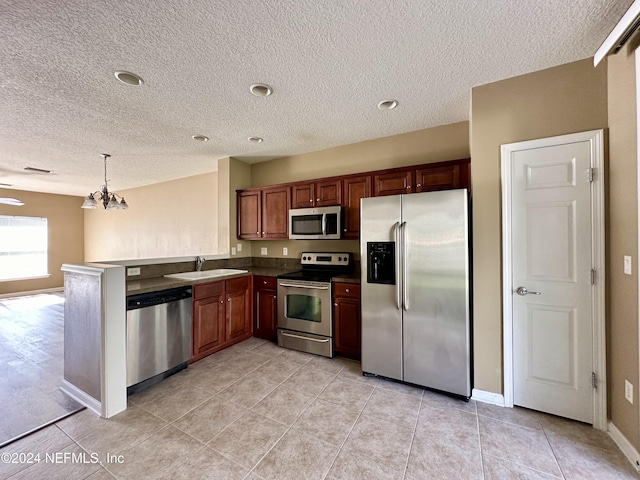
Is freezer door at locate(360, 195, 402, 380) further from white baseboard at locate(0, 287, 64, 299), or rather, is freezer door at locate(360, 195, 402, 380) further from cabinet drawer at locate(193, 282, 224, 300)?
white baseboard at locate(0, 287, 64, 299)

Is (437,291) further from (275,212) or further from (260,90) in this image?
(275,212)

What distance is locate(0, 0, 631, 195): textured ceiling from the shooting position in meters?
1.49

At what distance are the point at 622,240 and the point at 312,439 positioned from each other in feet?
8.08

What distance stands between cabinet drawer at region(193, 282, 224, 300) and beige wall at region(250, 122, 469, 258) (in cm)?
126

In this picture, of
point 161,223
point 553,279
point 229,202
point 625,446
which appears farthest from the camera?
point 161,223

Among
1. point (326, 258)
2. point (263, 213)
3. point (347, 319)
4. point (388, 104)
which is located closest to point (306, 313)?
point (347, 319)

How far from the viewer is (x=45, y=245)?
677cm

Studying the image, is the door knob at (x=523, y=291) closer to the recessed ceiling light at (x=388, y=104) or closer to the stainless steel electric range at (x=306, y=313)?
the stainless steel electric range at (x=306, y=313)

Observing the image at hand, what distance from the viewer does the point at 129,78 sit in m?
2.06

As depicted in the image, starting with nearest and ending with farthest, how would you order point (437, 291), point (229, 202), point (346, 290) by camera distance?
point (437, 291) → point (346, 290) → point (229, 202)

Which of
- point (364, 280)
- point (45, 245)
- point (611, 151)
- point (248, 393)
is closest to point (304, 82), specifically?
point (364, 280)

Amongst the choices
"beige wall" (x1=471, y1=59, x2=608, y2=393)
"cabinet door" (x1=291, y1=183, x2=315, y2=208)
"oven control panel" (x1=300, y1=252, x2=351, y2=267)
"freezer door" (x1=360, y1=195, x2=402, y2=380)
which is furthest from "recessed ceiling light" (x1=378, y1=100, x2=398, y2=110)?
"oven control panel" (x1=300, y1=252, x2=351, y2=267)

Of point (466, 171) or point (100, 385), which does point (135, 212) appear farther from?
point (466, 171)

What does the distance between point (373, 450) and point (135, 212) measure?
709 cm
